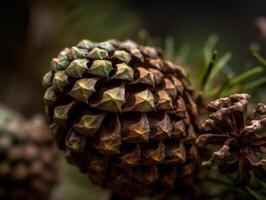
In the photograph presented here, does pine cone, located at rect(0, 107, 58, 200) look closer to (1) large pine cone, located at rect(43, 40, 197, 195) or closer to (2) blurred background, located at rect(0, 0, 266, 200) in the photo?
(2) blurred background, located at rect(0, 0, 266, 200)

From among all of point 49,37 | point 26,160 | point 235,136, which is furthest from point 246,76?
point 49,37

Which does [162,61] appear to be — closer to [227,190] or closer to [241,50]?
[227,190]

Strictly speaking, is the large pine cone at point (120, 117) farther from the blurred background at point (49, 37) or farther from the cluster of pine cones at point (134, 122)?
the blurred background at point (49, 37)

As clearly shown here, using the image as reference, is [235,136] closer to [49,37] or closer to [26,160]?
[26,160]

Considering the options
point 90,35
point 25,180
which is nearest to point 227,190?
point 25,180

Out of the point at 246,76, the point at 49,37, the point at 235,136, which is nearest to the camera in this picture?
the point at 235,136

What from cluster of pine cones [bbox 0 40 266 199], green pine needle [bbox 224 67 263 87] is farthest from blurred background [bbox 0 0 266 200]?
cluster of pine cones [bbox 0 40 266 199]
